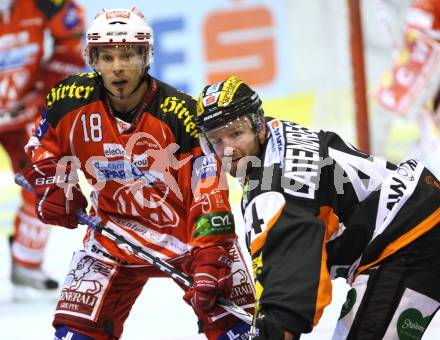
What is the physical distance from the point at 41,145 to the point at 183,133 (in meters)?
0.49

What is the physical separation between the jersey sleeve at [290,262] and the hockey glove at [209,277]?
0.48m

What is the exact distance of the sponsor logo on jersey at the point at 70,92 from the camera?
3.35m

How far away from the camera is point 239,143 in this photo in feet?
9.05

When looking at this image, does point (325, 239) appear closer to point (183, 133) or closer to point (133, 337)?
point (183, 133)

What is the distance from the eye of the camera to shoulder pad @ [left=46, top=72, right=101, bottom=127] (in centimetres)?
335

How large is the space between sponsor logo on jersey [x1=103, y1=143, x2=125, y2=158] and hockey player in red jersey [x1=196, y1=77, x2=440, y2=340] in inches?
21.9

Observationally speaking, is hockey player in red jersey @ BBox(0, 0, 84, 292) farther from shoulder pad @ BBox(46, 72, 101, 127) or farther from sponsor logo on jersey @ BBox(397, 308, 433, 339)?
sponsor logo on jersey @ BBox(397, 308, 433, 339)

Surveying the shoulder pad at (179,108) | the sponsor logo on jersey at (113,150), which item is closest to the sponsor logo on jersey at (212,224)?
the shoulder pad at (179,108)

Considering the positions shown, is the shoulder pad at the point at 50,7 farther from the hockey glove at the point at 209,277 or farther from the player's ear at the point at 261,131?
the player's ear at the point at 261,131

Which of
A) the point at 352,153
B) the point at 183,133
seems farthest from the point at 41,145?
the point at 352,153

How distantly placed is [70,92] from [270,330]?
1.16 meters

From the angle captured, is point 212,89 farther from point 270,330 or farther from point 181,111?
point 270,330

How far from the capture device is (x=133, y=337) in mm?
4246

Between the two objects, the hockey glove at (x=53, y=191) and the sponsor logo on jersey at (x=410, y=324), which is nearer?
the sponsor logo on jersey at (x=410, y=324)
